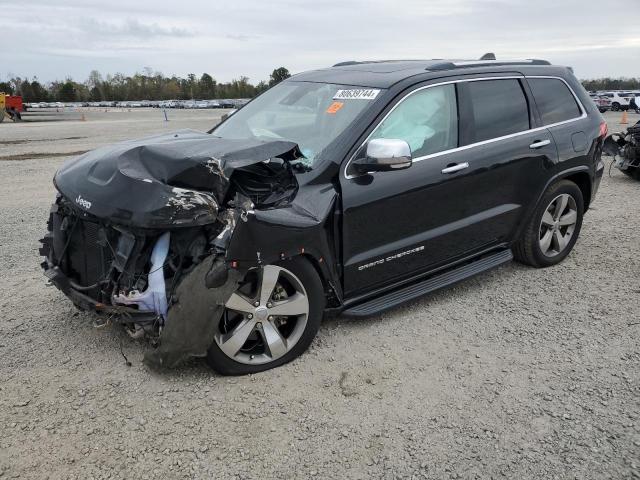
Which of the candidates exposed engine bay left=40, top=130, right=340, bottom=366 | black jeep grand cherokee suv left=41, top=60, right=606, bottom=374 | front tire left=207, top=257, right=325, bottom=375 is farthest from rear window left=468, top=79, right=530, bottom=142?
front tire left=207, top=257, right=325, bottom=375

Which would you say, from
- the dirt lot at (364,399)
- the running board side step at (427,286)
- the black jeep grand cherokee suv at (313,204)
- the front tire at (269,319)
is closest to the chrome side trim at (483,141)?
the black jeep grand cherokee suv at (313,204)

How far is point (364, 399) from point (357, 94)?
2.13 m

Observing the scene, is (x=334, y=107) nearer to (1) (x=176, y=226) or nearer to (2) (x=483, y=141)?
(2) (x=483, y=141)

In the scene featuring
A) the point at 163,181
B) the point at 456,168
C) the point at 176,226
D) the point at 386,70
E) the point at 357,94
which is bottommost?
the point at 176,226

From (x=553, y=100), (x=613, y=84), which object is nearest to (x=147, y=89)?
(x=613, y=84)

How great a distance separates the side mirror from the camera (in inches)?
133

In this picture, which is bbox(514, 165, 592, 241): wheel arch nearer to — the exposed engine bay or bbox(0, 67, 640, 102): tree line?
the exposed engine bay

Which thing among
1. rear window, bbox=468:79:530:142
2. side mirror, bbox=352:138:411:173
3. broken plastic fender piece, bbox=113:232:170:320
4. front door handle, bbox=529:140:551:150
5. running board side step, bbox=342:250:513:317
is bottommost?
running board side step, bbox=342:250:513:317

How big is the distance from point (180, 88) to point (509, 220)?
12408 centimetres

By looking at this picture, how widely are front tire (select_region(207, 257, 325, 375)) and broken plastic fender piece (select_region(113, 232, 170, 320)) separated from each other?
347 millimetres

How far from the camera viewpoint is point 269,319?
3.26 m

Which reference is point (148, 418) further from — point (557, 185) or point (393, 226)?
point (557, 185)

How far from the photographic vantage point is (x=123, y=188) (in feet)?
9.94

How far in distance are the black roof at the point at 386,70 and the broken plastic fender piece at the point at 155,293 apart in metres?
1.95
